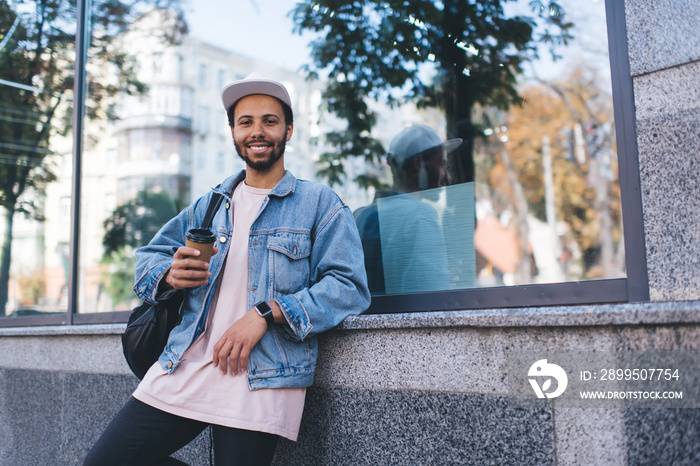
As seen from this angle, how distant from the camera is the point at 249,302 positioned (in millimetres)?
2410

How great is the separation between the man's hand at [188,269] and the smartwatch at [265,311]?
23cm

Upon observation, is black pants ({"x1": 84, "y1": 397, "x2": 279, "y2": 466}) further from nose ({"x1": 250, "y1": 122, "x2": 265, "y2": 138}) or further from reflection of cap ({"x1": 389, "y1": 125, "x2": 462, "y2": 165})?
reflection of cap ({"x1": 389, "y1": 125, "x2": 462, "y2": 165})

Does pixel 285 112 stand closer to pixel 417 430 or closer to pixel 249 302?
pixel 249 302

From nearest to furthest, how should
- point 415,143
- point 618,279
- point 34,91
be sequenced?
point 618,279
point 415,143
point 34,91

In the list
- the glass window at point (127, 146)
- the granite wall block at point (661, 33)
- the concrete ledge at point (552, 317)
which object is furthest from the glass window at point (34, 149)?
the granite wall block at point (661, 33)

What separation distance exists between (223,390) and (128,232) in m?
5.27

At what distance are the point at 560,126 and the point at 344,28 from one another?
9391mm

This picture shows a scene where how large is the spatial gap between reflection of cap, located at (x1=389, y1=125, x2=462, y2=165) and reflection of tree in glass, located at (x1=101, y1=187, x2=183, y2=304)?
3.37m

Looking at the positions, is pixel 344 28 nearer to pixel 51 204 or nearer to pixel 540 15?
pixel 540 15

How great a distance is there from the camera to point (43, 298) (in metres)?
5.74

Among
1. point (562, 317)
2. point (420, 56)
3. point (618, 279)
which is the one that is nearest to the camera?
point (562, 317)

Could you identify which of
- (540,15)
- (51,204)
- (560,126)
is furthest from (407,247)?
(560,126)

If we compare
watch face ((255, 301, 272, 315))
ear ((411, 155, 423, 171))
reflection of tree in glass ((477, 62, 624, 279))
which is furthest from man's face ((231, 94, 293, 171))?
reflection of tree in glass ((477, 62, 624, 279))

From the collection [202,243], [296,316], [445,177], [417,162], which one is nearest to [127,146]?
[417,162]
